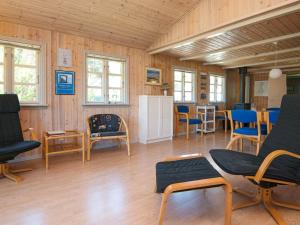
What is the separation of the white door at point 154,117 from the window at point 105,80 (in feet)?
2.02

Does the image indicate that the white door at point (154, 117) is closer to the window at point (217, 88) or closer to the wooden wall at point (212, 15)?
the wooden wall at point (212, 15)

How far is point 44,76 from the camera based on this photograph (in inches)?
148

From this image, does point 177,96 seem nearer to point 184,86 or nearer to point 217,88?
point 184,86

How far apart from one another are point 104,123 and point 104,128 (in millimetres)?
101

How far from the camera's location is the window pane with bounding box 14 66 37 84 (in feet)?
11.7

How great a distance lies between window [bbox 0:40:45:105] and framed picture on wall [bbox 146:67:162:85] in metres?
2.51

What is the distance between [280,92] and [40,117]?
8525mm

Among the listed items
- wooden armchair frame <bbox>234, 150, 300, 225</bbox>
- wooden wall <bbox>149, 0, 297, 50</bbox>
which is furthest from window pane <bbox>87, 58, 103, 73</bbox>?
wooden armchair frame <bbox>234, 150, 300, 225</bbox>

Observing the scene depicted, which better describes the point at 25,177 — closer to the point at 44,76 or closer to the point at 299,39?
the point at 44,76

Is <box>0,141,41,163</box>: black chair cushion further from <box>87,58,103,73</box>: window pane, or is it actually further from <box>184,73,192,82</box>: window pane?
<box>184,73,192,82</box>: window pane

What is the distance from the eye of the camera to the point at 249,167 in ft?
5.89

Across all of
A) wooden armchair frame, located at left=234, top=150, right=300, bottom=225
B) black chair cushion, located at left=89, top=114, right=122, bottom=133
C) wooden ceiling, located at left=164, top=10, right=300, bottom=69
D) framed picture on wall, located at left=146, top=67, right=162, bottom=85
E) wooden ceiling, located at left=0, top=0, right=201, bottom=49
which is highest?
wooden ceiling, located at left=0, top=0, right=201, bottom=49

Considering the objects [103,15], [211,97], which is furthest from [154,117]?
[211,97]

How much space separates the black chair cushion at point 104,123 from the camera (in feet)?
13.2
